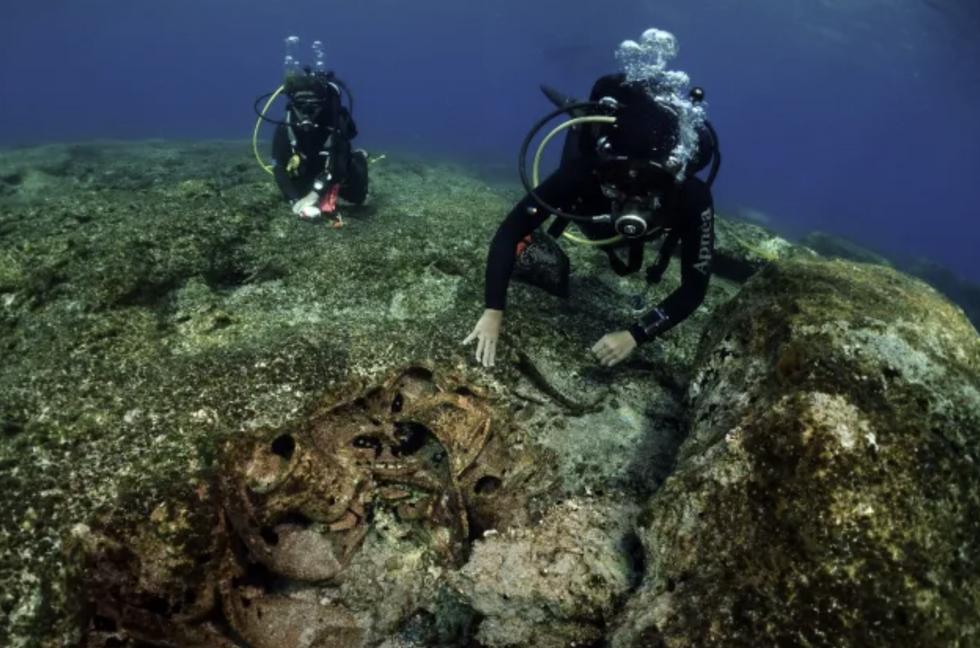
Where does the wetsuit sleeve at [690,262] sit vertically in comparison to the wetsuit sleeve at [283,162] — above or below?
above

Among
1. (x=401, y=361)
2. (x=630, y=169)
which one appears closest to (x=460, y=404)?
(x=401, y=361)

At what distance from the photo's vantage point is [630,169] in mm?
4219

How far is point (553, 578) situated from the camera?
11.6ft

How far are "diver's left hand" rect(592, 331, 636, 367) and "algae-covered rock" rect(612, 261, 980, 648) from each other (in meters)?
1.13

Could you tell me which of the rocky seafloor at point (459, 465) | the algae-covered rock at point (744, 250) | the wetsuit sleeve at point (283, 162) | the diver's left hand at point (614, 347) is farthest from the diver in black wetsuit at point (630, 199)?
the wetsuit sleeve at point (283, 162)

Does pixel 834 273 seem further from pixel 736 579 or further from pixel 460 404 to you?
pixel 460 404

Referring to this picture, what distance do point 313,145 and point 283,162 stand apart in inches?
31.9

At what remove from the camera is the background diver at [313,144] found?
29.3 ft

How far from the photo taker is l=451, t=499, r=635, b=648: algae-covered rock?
3316mm

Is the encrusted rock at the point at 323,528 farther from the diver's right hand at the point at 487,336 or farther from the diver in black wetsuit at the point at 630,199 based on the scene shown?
the diver in black wetsuit at the point at 630,199

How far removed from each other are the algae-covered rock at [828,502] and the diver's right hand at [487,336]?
6.14 ft

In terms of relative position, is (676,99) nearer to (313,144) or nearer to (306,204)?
(306,204)

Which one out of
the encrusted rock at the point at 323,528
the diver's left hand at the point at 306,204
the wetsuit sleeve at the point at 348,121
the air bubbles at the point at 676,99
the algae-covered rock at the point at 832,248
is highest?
the air bubbles at the point at 676,99

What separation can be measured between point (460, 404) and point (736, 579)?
2484mm
